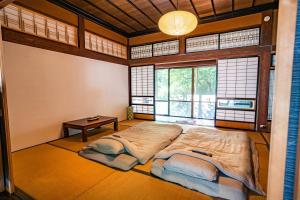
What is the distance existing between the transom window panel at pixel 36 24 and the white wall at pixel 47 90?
36 centimetres

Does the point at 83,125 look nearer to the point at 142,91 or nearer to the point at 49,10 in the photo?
the point at 49,10

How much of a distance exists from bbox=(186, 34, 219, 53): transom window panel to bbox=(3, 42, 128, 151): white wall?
109 inches

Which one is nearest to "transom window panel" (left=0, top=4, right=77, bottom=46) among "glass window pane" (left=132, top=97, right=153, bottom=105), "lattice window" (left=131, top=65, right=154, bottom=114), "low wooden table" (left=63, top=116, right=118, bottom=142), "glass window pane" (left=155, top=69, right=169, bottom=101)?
"low wooden table" (left=63, top=116, right=118, bottom=142)

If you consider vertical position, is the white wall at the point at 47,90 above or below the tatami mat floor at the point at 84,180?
above

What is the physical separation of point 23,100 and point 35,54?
0.97m

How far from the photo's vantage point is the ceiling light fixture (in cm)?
258

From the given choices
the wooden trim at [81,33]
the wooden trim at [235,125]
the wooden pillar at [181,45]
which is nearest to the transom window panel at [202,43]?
the wooden pillar at [181,45]

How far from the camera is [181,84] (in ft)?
19.5

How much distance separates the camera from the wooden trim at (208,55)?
391 centimetres

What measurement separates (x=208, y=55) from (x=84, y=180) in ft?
14.2

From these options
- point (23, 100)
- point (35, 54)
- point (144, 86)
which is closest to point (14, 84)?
point (23, 100)

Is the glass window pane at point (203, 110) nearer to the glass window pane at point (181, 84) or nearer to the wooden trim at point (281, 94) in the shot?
the glass window pane at point (181, 84)

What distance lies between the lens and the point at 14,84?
109 inches

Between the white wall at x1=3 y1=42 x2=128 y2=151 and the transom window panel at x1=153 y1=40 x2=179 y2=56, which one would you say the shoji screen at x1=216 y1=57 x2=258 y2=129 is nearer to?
the transom window panel at x1=153 y1=40 x2=179 y2=56
